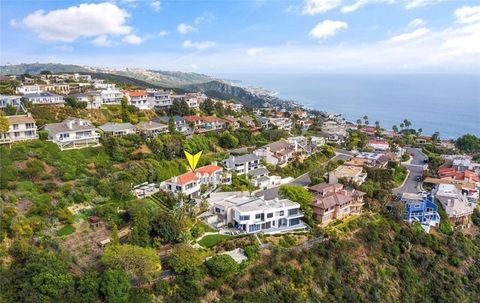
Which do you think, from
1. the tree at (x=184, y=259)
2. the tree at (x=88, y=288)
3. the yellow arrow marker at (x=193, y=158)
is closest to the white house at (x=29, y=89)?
the yellow arrow marker at (x=193, y=158)

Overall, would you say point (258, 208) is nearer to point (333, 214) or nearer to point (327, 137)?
point (333, 214)

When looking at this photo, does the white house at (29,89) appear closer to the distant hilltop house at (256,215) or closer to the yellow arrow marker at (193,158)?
the yellow arrow marker at (193,158)

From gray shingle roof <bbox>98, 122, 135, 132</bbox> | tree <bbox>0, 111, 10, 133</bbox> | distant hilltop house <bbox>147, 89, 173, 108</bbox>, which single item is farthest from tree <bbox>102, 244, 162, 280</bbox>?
distant hilltop house <bbox>147, 89, 173, 108</bbox>

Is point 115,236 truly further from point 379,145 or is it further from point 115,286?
point 379,145

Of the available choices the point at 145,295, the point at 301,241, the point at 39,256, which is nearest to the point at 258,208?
the point at 301,241

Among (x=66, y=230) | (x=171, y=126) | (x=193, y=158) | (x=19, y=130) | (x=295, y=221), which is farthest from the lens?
(x=171, y=126)

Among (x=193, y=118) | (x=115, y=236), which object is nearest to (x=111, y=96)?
(x=193, y=118)

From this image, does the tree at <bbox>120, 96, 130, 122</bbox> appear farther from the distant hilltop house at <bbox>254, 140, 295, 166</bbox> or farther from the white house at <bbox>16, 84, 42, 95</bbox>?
the distant hilltop house at <bbox>254, 140, 295, 166</bbox>
